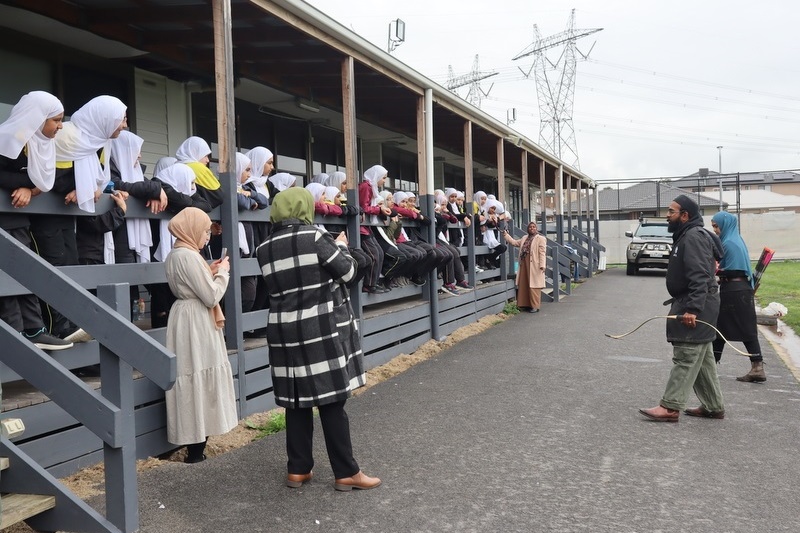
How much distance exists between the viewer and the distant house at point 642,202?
55750mm

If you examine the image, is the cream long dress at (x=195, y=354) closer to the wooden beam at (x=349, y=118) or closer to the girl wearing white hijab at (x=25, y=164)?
the girl wearing white hijab at (x=25, y=164)

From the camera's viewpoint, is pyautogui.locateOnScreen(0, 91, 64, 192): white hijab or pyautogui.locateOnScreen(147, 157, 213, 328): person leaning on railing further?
pyautogui.locateOnScreen(147, 157, 213, 328): person leaning on railing

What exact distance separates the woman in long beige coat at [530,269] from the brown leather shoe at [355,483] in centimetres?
1003

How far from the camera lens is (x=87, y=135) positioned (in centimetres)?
465

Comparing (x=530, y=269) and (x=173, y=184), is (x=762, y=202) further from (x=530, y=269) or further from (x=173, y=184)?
(x=173, y=184)

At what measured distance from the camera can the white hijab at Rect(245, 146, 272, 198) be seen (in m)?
6.82

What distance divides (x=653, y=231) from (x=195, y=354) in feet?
74.0

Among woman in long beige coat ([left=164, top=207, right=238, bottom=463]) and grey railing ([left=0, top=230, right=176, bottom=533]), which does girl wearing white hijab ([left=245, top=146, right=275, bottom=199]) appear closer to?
woman in long beige coat ([left=164, top=207, right=238, bottom=463])

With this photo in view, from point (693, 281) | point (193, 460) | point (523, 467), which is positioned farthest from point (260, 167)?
point (693, 281)

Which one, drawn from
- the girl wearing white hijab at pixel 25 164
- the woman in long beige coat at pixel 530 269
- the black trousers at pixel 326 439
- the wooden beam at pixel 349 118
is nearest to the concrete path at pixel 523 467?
the black trousers at pixel 326 439

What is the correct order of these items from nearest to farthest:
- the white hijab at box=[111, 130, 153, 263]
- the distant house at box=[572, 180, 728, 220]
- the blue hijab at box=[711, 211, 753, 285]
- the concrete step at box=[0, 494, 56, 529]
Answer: the concrete step at box=[0, 494, 56, 529] → the white hijab at box=[111, 130, 153, 263] → the blue hijab at box=[711, 211, 753, 285] → the distant house at box=[572, 180, 728, 220]

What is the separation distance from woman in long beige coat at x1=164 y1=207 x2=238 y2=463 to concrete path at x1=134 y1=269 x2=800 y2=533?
1.03ft

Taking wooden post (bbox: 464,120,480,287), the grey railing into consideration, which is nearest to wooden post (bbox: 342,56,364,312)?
wooden post (bbox: 464,120,480,287)

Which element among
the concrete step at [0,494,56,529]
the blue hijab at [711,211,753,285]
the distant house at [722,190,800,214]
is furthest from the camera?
the distant house at [722,190,800,214]
